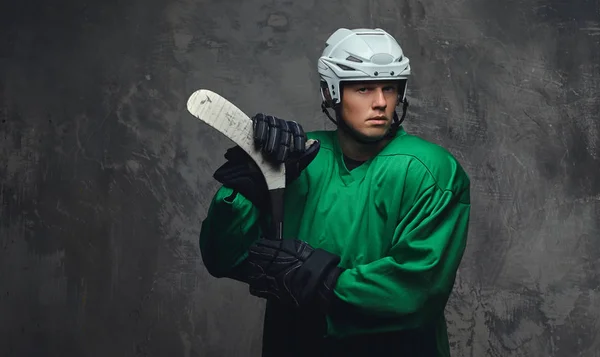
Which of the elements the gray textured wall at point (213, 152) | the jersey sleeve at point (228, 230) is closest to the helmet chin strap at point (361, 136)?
the jersey sleeve at point (228, 230)

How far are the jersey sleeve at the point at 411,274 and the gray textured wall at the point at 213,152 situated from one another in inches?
51.7

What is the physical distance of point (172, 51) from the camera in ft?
13.0

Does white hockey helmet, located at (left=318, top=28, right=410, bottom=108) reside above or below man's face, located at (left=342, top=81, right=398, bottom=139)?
above

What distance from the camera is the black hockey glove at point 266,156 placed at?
2598 millimetres

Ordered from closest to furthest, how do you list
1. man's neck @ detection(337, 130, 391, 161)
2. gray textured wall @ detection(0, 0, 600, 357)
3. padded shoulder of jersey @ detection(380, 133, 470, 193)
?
padded shoulder of jersey @ detection(380, 133, 470, 193) → man's neck @ detection(337, 130, 391, 161) → gray textured wall @ detection(0, 0, 600, 357)

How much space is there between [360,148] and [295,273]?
15.2 inches

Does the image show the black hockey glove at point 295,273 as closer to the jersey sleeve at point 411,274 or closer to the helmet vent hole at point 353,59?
the jersey sleeve at point 411,274

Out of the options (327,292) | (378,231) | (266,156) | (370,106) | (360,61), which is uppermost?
(360,61)

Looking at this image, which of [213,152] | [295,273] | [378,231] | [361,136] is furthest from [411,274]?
[213,152]

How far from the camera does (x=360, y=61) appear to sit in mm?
2695

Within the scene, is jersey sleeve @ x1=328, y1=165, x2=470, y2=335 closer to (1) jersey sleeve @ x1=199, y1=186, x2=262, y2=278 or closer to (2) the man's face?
(2) the man's face

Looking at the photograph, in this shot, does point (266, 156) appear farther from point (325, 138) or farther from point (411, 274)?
point (411, 274)

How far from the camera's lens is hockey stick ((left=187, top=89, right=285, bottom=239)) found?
2.53 metres

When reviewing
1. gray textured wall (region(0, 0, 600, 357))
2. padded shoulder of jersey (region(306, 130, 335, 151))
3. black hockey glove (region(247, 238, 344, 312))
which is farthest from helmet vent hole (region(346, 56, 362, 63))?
gray textured wall (region(0, 0, 600, 357))
